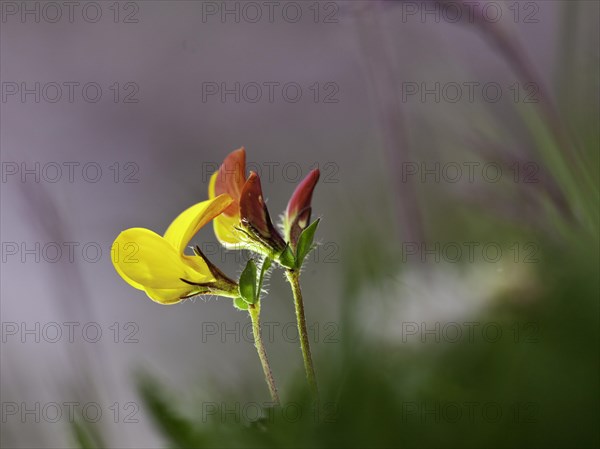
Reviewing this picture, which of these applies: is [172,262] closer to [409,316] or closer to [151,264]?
[151,264]

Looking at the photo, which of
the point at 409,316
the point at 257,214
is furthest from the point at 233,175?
the point at 409,316

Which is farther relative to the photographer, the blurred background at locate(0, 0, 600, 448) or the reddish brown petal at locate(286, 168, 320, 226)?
the reddish brown petal at locate(286, 168, 320, 226)

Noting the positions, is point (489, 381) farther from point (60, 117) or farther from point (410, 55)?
point (60, 117)

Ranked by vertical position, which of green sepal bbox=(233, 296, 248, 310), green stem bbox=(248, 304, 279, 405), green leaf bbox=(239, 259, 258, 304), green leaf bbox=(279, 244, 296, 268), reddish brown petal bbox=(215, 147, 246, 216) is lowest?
green stem bbox=(248, 304, 279, 405)

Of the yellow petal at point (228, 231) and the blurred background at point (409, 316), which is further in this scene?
the yellow petal at point (228, 231)

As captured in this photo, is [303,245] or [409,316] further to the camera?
[303,245]

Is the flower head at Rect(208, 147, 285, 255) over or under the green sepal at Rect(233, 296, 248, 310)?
over

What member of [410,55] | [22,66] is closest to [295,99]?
[410,55]
